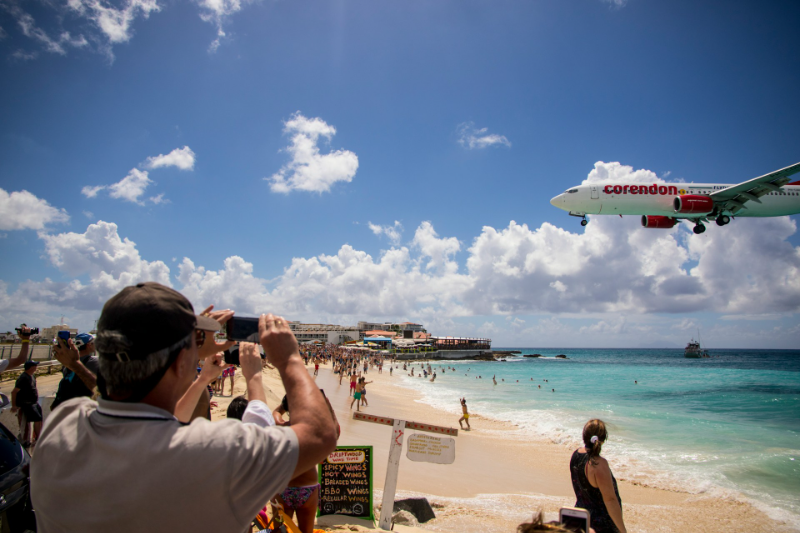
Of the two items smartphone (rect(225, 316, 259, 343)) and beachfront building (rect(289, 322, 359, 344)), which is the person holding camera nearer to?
smartphone (rect(225, 316, 259, 343))

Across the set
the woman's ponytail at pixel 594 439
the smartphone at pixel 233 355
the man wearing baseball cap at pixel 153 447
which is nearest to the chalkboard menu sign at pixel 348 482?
the woman's ponytail at pixel 594 439

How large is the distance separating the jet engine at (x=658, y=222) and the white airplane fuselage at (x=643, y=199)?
1.48 feet

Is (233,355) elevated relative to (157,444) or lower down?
elevated

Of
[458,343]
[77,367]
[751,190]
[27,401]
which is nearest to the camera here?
[77,367]

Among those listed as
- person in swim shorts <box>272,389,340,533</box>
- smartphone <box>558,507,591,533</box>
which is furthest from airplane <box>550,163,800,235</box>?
smartphone <box>558,507,591,533</box>

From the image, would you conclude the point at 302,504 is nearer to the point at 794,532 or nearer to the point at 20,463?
the point at 20,463

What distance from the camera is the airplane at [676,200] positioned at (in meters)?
22.9

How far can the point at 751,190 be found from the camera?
22562 mm

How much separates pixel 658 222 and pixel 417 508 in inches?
992

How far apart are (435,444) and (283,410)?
1946 mm

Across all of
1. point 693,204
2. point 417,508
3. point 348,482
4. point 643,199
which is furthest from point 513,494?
point 693,204

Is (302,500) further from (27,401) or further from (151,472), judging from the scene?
(27,401)

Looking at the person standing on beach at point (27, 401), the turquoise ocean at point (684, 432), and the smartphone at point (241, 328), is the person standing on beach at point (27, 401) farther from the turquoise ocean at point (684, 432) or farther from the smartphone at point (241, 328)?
the turquoise ocean at point (684, 432)

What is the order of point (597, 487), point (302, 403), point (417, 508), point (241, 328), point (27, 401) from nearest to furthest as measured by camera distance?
point (302, 403), point (241, 328), point (597, 487), point (417, 508), point (27, 401)
